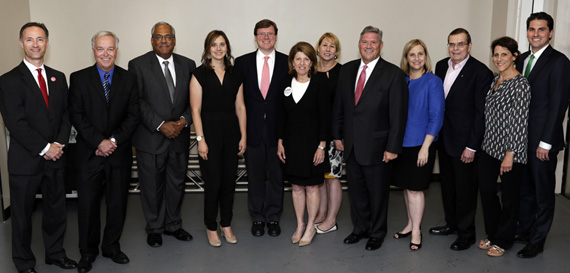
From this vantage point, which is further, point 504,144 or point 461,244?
point 461,244

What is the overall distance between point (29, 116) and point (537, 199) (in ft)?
12.9

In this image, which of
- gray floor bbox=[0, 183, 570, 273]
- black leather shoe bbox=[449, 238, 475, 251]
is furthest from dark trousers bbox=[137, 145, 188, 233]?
black leather shoe bbox=[449, 238, 475, 251]

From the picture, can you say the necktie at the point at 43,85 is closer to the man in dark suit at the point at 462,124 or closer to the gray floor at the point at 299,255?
the gray floor at the point at 299,255

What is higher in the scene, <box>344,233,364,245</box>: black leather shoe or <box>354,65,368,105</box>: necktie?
<box>354,65,368,105</box>: necktie

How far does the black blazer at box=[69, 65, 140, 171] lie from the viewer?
11.7ft

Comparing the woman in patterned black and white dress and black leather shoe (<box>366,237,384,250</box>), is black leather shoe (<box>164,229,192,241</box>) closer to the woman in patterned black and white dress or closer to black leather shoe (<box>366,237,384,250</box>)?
black leather shoe (<box>366,237,384,250</box>)

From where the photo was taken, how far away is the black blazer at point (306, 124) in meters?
4.03

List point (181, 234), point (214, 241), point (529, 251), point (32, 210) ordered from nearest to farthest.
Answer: point (32, 210) < point (529, 251) < point (214, 241) < point (181, 234)

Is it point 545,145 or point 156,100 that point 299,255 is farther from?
point 545,145

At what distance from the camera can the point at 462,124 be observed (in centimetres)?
402

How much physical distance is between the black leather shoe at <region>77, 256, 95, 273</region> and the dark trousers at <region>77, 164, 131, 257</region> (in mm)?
31

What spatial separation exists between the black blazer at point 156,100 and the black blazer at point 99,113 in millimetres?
254

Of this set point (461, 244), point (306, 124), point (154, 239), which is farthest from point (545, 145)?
point (154, 239)

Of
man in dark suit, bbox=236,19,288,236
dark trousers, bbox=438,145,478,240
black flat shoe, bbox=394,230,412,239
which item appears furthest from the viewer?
black flat shoe, bbox=394,230,412,239
